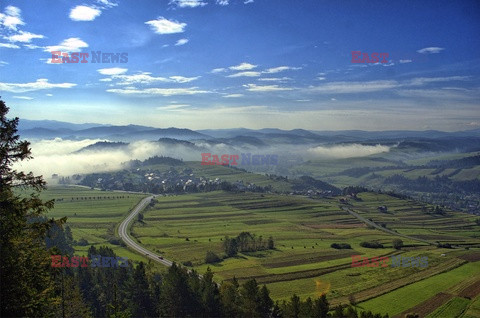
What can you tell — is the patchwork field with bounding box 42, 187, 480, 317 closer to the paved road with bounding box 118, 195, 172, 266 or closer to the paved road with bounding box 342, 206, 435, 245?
the paved road with bounding box 342, 206, 435, 245

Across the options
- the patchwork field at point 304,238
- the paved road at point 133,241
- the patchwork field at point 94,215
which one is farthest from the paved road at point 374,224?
the patchwork field at point 94,215

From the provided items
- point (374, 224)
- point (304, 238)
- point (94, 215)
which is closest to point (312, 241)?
point (304, 238)

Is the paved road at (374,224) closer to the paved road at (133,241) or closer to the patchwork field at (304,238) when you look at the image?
the patchwork field at (304,238)

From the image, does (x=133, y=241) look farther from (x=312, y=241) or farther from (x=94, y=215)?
(x=312, y=241)

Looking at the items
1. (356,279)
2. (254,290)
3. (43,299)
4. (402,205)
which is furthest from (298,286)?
(402,205)

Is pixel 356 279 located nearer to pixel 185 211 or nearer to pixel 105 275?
Result: pixel 105 275

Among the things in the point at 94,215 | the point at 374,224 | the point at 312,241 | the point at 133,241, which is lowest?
the point at 374,224

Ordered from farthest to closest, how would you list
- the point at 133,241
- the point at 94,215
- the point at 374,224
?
1. the point at 94,215
2. the point at 374,224
3. the point at 133,241

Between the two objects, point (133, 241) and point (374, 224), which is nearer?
point (133, 241)

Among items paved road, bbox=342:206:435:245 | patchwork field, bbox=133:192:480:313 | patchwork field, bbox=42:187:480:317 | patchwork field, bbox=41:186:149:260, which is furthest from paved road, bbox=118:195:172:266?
paved road, bbox=342:206:435:245

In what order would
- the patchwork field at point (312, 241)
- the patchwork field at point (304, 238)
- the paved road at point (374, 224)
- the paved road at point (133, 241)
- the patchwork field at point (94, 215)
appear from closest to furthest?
the patchwork field at point (312, 241) → the patchwork field at point (304, 238) → the paved road at point (133, 241) → the patchwork field at point (94, 215) → the paved road at point (374, 224)

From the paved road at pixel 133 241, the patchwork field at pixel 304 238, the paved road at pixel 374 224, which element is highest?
the paved road at pixel 133 241
